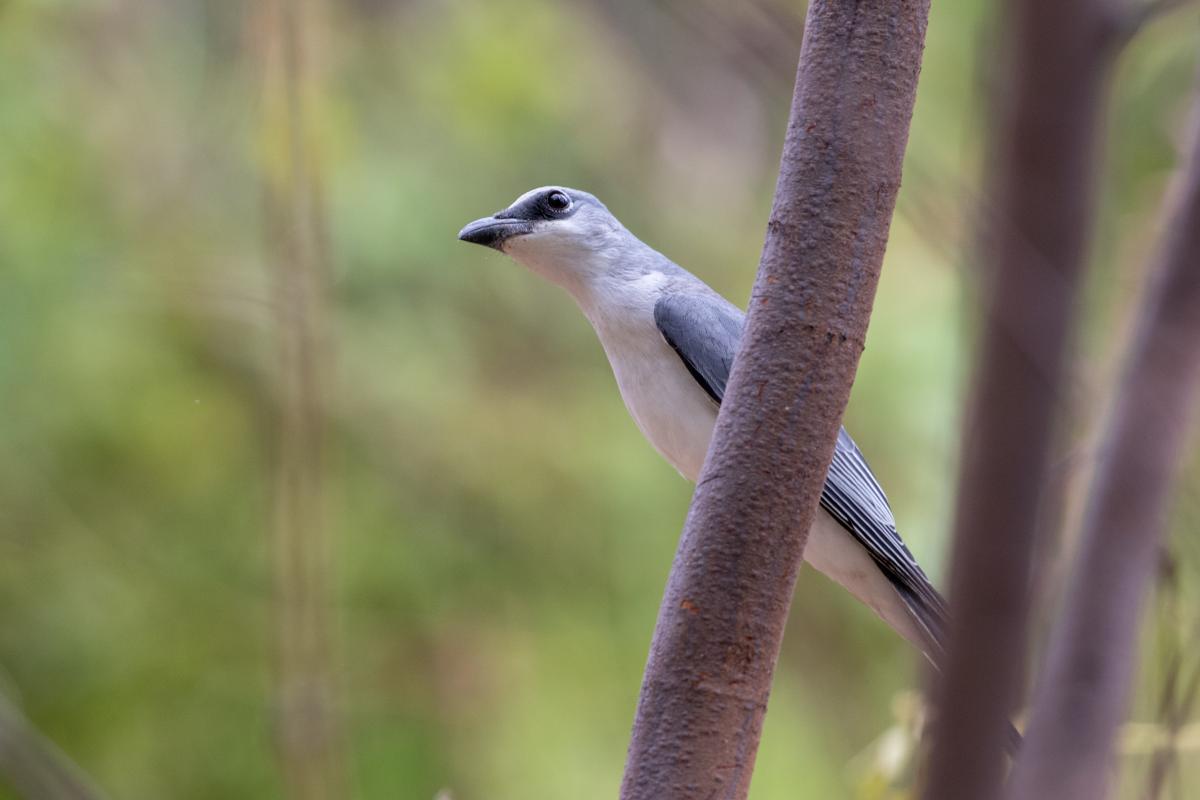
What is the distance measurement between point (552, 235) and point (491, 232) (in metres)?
0.15

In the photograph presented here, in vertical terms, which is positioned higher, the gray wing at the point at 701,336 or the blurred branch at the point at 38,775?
the gray wing at the point at 701,336

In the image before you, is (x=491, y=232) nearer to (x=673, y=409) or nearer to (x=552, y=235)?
(x=552, y=235)

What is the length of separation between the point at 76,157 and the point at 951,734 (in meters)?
4.07

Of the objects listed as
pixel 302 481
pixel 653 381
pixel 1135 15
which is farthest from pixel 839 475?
pixel 1135 15

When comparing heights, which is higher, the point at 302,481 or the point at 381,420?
the point at 381,420

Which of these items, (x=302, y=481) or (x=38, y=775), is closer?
(x=38, y=775)

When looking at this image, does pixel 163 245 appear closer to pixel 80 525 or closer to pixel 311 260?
pixel 80 525

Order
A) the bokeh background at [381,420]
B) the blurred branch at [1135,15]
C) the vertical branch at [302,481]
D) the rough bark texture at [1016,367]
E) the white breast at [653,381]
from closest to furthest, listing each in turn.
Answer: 1. the rough bark texture at [1016,367]
2. the blurred branch at [1135,15]
3. the vertical branch at [302,481]
4. the white breast at [653,381]
5. the bokeh background at [381,420]

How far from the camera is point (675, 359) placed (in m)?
2.88

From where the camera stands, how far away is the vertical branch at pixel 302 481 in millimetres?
1699

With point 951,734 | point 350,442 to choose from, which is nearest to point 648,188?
point 350,442

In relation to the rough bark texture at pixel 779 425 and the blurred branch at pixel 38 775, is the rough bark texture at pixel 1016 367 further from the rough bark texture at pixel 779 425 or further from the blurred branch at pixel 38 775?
the blurred branch at pixel 38 775

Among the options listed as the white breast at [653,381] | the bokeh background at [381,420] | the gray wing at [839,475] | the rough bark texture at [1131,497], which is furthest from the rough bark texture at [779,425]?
the bokeh background at [381,420]

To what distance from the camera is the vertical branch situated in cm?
170
